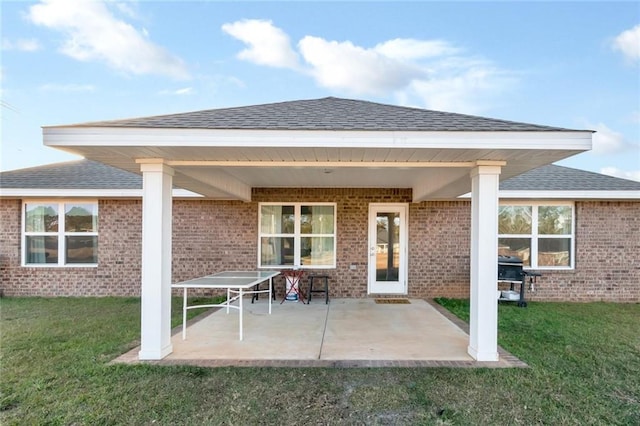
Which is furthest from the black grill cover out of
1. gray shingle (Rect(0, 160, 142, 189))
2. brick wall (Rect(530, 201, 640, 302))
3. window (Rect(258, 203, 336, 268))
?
gray shingle (Rect(0, 160, 142, 189))

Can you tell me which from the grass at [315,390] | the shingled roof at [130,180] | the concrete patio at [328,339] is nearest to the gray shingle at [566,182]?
the shingled roof at [130,180]

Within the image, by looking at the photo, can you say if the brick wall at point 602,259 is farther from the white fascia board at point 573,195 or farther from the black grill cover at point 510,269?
the black grill cover at point 510,269

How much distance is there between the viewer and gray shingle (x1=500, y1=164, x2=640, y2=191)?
822cm

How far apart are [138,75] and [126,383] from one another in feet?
43.1

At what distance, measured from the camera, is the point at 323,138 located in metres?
3.79

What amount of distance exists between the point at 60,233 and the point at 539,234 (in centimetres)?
1205

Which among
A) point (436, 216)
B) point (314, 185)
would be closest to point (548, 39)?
point (436, 216)

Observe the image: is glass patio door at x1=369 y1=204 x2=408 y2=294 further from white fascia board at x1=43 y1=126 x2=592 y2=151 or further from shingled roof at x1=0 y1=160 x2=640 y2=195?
white fascia board at x1=43 y1=126 x2=592 y2=151

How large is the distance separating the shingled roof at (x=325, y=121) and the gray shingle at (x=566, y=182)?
4772 millimetres

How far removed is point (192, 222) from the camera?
29.2ft

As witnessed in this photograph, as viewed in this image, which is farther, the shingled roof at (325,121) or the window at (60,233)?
the window at (60,233)

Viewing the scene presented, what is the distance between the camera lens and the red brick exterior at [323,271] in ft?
28.7

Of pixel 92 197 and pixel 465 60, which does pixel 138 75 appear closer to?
pixel 92 197

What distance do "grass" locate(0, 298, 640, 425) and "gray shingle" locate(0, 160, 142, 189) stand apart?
165 inches
